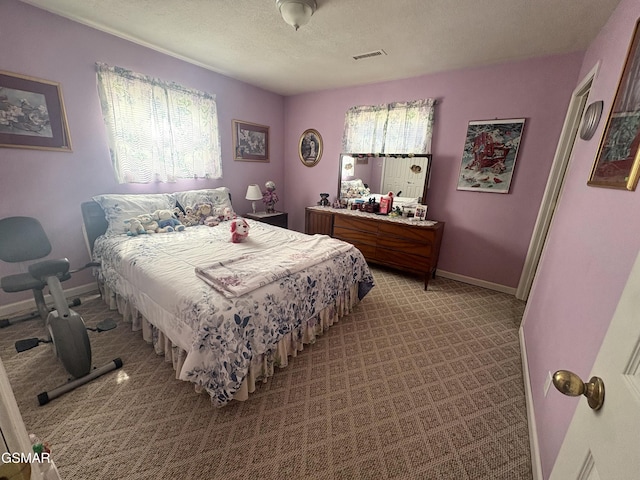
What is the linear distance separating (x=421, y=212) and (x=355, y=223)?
822mm

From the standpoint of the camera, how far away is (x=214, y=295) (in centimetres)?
152

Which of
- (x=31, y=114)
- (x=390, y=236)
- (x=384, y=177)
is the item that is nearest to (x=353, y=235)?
(x=390, y=236)

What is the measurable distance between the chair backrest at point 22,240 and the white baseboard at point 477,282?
162 inches

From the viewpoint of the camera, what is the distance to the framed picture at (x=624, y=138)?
1.00 metres

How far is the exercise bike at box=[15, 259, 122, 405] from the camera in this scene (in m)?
1.53

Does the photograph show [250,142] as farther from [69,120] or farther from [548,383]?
[548,383]

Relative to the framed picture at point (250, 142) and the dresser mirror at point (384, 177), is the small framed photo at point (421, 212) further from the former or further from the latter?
A: the framed picture at point (250, 142)

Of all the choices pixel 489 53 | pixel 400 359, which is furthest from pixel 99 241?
pixel 489 53

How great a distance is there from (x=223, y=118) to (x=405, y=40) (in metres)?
2.41

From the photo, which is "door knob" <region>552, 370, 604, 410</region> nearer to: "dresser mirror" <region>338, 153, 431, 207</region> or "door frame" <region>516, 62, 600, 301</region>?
"door frame" <region>516, 62, 600, 301</region>

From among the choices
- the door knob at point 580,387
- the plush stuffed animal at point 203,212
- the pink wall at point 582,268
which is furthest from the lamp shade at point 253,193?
the door knob at point 580,387

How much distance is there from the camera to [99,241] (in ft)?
7.93

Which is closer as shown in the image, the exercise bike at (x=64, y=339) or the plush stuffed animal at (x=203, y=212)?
the exercise bike at (x=64, y=339)

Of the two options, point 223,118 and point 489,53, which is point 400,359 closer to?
point 489,53
